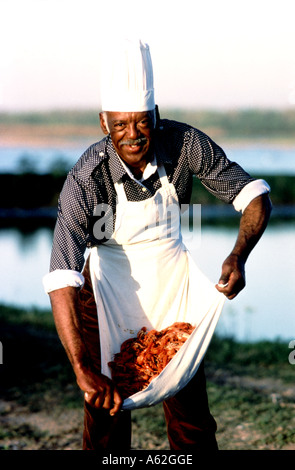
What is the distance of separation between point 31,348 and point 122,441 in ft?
9.13

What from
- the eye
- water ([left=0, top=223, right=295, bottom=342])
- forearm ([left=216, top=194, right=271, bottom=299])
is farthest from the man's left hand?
water ([left=0, top=223, right=295, bottom=342])

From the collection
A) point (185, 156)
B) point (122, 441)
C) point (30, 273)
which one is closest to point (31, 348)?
point (122, 441)

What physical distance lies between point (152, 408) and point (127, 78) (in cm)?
254

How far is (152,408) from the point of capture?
14.7ft

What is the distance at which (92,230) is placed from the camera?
2.70m

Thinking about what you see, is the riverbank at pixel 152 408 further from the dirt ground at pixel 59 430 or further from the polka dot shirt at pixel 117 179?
the polka dot shirt at pixel 117 179

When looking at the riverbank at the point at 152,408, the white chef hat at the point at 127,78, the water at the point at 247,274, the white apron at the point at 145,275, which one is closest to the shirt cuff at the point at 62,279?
the white apron at the point at 145,275

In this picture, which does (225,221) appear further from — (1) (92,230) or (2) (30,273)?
(1) (92,230)

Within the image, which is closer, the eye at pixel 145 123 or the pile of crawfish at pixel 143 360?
the eye at pixel 145 123

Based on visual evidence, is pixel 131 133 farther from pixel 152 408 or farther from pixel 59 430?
pixel 152 408

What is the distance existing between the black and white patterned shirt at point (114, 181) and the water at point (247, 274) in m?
3.80

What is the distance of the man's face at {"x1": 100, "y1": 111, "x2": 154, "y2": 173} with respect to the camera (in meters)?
2.56

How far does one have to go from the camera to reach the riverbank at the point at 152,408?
3953 millimetres

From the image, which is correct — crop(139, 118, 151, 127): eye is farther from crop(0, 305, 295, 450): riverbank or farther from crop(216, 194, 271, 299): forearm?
crop(0, 305, 295, 450): riverbank
